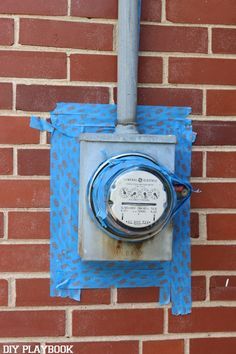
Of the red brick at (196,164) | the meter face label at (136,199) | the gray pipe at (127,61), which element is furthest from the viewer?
the red brick at (196,164)

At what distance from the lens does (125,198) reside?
1.38 meters

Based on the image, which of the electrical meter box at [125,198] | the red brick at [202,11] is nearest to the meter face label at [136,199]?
the electrical meter box at [125,198]

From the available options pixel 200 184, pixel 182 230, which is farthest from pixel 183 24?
pixel 182 230

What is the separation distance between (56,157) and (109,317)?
0.47 meters

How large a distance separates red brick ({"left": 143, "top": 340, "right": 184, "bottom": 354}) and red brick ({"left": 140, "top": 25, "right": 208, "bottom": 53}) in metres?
0.82

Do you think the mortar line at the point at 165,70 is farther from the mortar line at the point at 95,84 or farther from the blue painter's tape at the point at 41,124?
the blue painter's tape at the point at 41,124

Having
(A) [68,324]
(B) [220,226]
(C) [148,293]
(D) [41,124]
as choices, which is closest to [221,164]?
(B) [220,226]

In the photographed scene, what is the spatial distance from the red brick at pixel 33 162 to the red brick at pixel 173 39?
16.2 inches

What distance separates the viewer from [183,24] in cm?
158

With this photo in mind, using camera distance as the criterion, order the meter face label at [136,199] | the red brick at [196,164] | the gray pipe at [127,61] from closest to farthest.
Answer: the meter face label at [136,199]
the gray pipe at [127,61]
the red brick at [196,164]

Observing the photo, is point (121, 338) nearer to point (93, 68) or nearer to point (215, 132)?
point (215, 132)

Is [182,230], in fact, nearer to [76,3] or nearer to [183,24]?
[183,24]

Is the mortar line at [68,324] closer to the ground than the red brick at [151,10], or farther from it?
closer to the ground

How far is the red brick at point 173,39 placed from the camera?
157 cm
